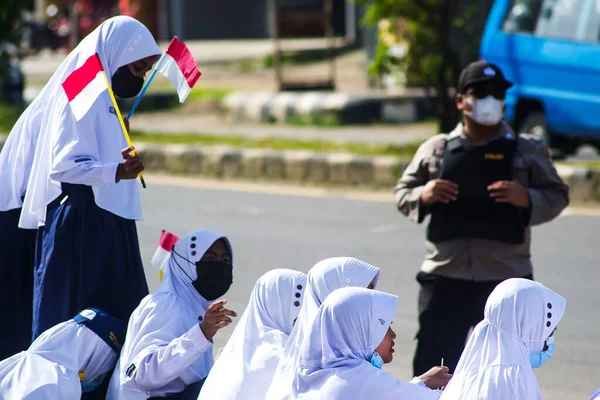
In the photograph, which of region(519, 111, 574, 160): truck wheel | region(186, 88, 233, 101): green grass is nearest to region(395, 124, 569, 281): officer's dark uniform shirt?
region(519, 111, 574, 160): truck wheel

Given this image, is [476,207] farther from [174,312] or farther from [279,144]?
[279,144]

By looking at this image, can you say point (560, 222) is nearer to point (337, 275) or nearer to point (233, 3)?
point (337, 275)

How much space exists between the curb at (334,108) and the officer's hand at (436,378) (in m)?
10.7

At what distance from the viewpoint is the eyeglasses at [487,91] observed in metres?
4.66

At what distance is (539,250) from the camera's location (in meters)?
8.12

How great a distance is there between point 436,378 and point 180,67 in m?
1.82

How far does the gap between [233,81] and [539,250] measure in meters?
12.6

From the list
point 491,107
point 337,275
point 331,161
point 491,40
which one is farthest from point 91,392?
point 491,40

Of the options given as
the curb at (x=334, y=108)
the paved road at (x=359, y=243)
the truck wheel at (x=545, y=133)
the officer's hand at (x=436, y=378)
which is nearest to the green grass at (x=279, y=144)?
the paved road at (x=359, y=243)

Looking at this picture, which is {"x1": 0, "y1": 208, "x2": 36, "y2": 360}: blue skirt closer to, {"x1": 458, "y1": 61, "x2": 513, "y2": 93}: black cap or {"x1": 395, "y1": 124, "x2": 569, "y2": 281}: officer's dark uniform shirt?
{"x1": 395, "y1": 124, "x2": 569, "y2": 281}: officer's dark uniform shirt

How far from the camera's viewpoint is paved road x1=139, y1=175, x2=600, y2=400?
19.4 ft

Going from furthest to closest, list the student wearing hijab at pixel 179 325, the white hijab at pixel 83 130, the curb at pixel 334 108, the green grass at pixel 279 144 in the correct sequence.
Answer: the curb at pixel 334 108
the green grass at pixel 279 144
the white hijab at pixel 83 130
the student wearing hijab at pixel 179 325

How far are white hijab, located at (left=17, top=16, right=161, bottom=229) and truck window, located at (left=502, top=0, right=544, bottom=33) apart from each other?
726cm

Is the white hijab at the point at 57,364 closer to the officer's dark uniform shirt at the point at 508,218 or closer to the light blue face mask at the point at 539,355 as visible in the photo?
the officer's dark uniform shirt at the point at 508,218
